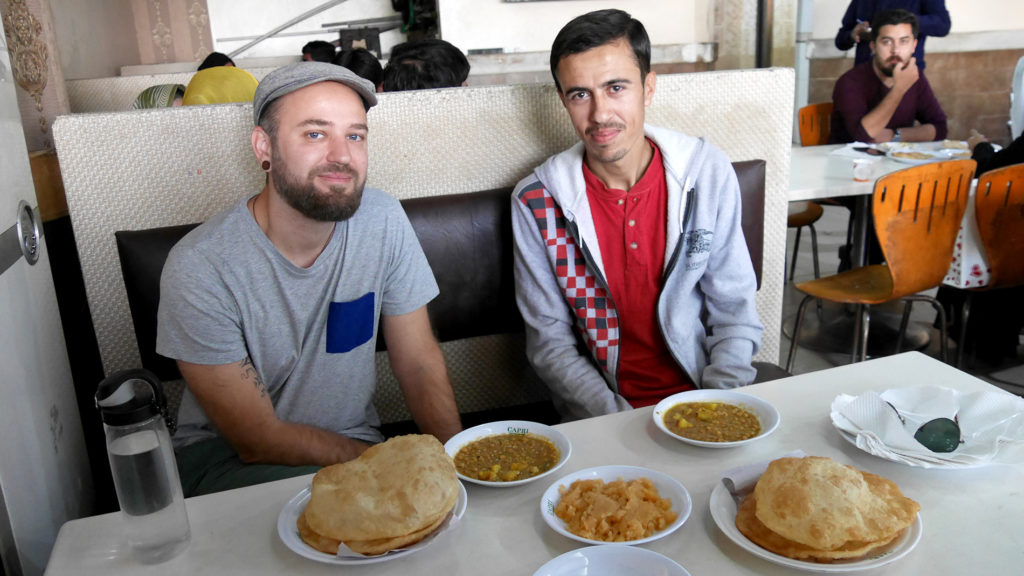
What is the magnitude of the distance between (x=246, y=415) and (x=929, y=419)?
125 centimetres

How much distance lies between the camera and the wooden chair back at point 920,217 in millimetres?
2602

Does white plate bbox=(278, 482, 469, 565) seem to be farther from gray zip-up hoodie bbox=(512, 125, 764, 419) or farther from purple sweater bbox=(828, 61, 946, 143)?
purple sweater bbox=(828, 61, 946, 143)

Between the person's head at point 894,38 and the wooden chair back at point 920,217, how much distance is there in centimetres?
139

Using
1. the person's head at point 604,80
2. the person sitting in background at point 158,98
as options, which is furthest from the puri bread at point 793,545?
the person sitting in background at point 158,98

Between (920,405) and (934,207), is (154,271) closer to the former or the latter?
(920,405)

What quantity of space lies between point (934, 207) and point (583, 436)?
6.78 feet

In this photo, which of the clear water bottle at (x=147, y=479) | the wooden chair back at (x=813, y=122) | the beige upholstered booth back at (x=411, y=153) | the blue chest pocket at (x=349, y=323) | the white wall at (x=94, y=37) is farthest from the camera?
the white wall at (x=94, y=37)

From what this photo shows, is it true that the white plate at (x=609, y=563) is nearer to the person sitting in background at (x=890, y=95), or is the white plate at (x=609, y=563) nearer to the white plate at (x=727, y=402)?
the white plate at (x=727, y=402)

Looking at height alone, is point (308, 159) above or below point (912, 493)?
above

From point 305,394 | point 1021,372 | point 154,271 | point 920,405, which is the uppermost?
point 154,271

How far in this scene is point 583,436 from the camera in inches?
49.5

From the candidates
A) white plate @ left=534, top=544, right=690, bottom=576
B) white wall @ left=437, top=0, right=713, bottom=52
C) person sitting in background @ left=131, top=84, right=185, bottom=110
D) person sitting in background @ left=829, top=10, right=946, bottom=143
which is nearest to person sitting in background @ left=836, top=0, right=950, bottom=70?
person sitting in background @ left=829, top=10, right=946, bottom=143

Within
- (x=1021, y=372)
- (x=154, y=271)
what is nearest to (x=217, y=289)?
(x=154, y=271)

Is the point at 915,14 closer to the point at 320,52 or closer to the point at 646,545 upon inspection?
the point at 320,52
